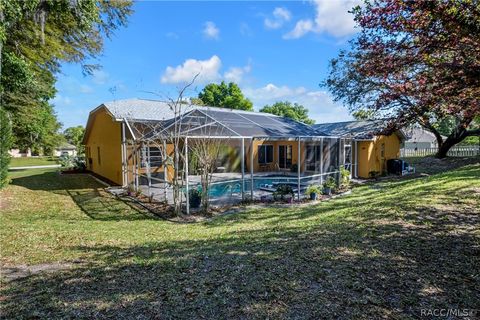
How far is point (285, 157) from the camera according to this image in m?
21.4

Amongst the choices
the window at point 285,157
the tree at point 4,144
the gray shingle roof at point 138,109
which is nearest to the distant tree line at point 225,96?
the window at point 285,157

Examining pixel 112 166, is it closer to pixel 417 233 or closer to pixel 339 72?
pixel 417 233

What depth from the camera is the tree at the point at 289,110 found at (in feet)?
185

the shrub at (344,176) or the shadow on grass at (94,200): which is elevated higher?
the shrub at (344,176)

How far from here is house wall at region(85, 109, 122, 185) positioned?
15.2 meters

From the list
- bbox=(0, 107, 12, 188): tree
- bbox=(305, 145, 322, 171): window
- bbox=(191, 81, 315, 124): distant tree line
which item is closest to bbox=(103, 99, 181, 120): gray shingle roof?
bbox=(0, 107, 12, 188): tree

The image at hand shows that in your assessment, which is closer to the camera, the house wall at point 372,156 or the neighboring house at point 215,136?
the neighboring house at point 215,136

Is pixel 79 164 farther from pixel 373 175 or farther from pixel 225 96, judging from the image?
pixel 225 96

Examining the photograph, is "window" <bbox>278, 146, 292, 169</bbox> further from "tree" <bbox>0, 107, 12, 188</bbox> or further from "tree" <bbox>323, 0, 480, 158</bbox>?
"tree" <bbox>0, 107, 12, 188</bbox>

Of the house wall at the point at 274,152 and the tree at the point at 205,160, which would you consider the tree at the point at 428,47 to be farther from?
the house wall at the point at 274,152

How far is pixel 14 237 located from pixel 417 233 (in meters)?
8.11

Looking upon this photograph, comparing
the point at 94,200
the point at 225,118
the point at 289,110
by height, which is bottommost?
the point at 94,200

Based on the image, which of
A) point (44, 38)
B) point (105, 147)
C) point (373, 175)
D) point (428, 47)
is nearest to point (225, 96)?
point (105, 147)

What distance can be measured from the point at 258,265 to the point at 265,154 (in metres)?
17.3
